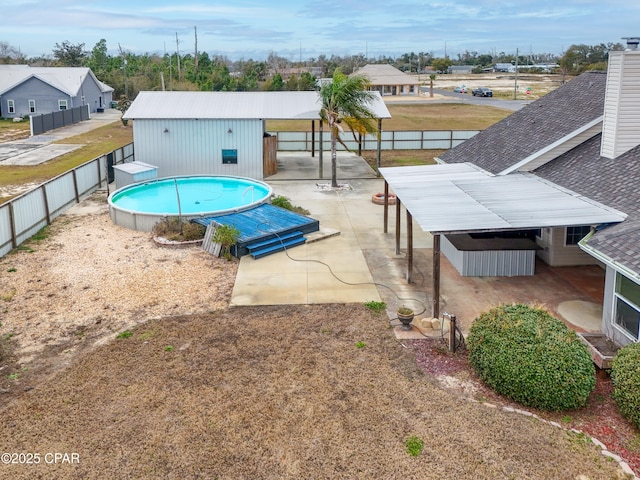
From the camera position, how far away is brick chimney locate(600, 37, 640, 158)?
1336 centimetres

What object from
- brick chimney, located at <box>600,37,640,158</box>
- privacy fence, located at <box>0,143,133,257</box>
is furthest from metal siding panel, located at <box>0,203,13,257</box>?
brick chimney, located at <box>600,37,640,158</box>

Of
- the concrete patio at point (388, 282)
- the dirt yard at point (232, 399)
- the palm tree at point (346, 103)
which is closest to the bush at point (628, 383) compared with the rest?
the dirt yard at point (232, 399)

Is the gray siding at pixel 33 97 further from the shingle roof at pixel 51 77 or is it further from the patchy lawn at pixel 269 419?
the patchy lawn at pixel 269 419

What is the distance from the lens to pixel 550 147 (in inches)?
611

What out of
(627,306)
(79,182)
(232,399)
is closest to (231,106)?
(79,182)

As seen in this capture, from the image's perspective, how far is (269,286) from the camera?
14.1 meters

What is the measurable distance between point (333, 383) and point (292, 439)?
166 cm

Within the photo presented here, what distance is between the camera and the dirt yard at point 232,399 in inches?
294

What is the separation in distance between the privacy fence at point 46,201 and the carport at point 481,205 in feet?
34.9

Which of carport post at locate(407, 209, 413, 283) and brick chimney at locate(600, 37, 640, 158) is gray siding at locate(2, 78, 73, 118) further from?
brick chimney at locate(600, 37, 640, 158)

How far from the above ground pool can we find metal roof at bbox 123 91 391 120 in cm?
317

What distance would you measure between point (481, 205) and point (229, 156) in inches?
636

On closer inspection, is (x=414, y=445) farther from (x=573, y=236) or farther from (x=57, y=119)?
(x=57, y=119)

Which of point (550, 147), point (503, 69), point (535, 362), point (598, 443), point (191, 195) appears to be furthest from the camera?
point (503, 69)
